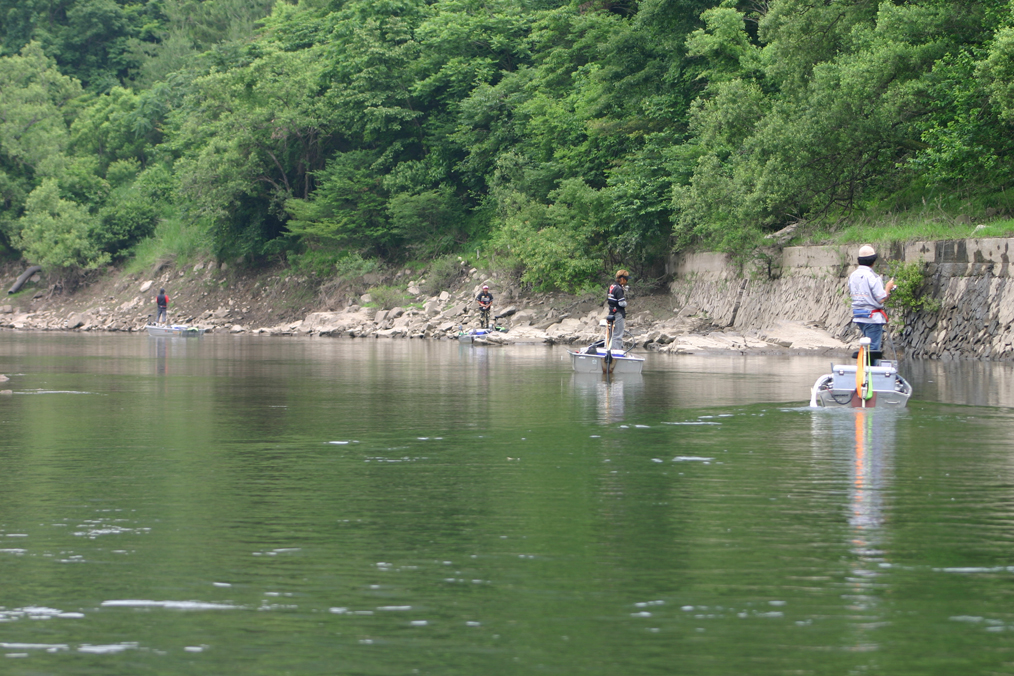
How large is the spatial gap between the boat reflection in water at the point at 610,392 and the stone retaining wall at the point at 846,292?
11131 millimetres

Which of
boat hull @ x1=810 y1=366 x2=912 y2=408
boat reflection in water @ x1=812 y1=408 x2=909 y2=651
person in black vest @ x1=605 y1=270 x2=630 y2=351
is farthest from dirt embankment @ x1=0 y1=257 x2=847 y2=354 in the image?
boat reflection in water @ x1=812 y1=408 x2=909 y2=651

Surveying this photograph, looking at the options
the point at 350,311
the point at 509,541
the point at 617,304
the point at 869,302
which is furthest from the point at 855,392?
the point at 350,311

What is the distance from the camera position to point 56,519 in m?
9.31

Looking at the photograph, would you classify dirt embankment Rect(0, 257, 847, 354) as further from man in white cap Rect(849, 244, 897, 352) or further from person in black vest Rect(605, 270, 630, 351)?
man in white cap Rect(849, 244, 897, 352)

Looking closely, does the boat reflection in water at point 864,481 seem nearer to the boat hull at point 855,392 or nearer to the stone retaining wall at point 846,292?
the boat hull at point 855,392

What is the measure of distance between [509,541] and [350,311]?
56819 mm

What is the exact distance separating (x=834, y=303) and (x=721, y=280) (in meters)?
7.53

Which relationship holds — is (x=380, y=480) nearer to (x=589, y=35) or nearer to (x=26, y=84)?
(x=589, y=35)

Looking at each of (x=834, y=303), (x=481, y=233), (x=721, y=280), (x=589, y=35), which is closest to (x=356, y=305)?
(x=481, y=233)

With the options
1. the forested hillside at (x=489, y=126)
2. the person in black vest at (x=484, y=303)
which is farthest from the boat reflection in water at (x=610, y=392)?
the person in black vest at (x=484, y=303)

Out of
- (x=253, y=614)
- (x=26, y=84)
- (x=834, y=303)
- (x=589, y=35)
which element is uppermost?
(x=26, y=84)

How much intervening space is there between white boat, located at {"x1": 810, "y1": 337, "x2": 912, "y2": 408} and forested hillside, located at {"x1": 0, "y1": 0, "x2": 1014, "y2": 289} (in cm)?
1651

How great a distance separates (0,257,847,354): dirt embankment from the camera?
137 ft

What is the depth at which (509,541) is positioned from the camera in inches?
333
